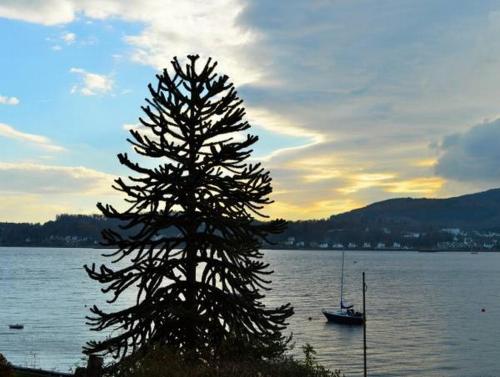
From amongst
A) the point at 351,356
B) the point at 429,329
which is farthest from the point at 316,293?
the point at 351,356

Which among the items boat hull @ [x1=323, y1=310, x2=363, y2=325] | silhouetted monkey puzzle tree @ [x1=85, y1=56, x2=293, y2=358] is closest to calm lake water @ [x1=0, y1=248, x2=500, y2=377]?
boat hull @ [x1=323, y1=310, x2=363, y2=325]

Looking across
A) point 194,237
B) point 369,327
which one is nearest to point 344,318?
point 369,327

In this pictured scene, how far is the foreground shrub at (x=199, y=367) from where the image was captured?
1125cm

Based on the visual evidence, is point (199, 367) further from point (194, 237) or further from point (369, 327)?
point (369, 327)

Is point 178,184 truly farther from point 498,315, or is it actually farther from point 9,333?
point 498,315

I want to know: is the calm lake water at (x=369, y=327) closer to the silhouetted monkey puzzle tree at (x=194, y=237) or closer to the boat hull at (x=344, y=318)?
the boat hull at (x=344, y=318)

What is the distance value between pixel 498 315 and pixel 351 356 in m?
43.8

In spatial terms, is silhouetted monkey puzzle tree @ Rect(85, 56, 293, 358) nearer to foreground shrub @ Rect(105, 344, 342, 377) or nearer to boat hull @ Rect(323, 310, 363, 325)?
foreground shrub @ Rect(105, 344, 342, 377)

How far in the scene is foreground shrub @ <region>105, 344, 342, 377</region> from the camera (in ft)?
36.9

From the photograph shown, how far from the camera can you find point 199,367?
1160 centimetres

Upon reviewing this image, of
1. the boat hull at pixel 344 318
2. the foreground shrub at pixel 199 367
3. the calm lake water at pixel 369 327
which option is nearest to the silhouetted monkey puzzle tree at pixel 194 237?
the foreground shrub at pixel 199 367

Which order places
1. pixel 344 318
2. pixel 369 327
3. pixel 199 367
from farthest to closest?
pixel 344 318, pixel 369 327, pixel 199 367

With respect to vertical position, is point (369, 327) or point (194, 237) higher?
point (194, 237)

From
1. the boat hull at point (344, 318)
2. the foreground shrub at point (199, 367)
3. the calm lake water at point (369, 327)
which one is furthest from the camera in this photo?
the boat hull at point (344, 318)
